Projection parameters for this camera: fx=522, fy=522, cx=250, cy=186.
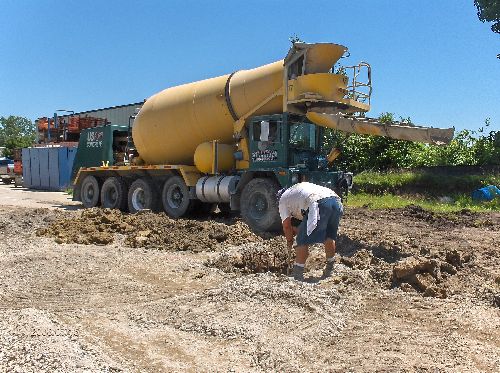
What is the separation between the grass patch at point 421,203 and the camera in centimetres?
1559

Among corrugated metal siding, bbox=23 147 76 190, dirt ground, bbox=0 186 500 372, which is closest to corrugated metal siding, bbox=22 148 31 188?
corrugated metal siding, bbox=23 147 76 190

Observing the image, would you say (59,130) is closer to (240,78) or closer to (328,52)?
(240,78)

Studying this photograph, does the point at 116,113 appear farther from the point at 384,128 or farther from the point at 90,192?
the point at 384,128

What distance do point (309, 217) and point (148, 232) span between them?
415cm

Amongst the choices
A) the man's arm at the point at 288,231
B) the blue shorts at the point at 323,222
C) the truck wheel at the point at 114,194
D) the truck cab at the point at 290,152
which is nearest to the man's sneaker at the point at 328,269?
the blue shorts at the point at 323,222

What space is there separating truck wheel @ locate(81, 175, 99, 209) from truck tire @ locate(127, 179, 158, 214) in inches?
74.8

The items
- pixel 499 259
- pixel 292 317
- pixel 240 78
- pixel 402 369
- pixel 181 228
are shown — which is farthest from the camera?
pixel 240 78

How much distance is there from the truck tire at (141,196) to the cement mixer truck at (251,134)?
0.09ft

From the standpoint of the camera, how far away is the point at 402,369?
3984 mm

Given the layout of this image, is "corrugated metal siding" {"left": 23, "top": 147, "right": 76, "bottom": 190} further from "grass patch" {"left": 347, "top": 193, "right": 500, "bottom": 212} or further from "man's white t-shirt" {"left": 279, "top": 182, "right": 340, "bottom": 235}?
"man's white t-shirt" {"left": 279, "top": 182, "right": 340, "bottom": 235}

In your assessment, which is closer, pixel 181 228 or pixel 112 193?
pixel 181 228

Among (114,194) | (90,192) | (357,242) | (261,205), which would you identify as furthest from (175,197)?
(357,242)

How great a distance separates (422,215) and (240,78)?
5.93 metres

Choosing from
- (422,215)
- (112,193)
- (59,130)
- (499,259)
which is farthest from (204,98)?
(59,130)
